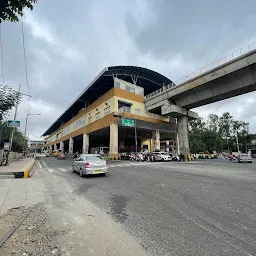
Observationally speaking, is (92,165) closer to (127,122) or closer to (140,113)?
(127,122)

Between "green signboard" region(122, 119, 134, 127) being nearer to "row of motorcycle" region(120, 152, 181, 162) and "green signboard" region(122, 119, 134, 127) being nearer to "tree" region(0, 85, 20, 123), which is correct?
"row of motorcycle" region(120, 152, 181, 162)

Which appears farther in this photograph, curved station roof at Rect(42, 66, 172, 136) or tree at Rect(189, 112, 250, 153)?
tree at Rect(189, 112, 250, 153)

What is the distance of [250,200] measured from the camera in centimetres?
530

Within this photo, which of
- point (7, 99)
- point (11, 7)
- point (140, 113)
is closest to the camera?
point (11, 7)

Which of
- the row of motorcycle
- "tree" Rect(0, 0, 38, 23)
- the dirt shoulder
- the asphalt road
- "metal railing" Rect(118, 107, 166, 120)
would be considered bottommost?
the dirt shoulder

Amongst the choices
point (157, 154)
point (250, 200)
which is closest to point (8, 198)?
point (250, 200)

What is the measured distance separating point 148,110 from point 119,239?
35.3 meters

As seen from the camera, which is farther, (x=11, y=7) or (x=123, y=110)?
(x=123, y=110)

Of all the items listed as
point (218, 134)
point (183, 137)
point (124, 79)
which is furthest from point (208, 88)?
point (218, 134)

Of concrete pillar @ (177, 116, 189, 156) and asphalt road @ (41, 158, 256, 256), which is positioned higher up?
concrete pillar @ (177, 116, 189, 156)

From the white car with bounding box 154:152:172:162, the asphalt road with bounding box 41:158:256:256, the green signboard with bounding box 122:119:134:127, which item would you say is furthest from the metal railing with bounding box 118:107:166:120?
the asphalt road with bounding box 41:158:256:256

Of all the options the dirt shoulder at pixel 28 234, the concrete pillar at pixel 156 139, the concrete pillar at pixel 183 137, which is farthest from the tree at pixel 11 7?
the concrete pillar at pixel 156 139

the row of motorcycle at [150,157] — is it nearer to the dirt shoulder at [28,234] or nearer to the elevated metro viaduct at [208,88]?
the elevated metro viaduct at [208,88]

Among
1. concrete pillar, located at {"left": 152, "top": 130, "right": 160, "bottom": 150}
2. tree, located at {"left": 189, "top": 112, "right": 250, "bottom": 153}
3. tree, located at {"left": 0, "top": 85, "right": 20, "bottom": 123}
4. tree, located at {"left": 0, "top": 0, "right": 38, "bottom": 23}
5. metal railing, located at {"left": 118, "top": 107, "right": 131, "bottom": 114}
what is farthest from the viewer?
tree, located at {"left": 189, "top": 112, "right": 250, "bottom": 153}
